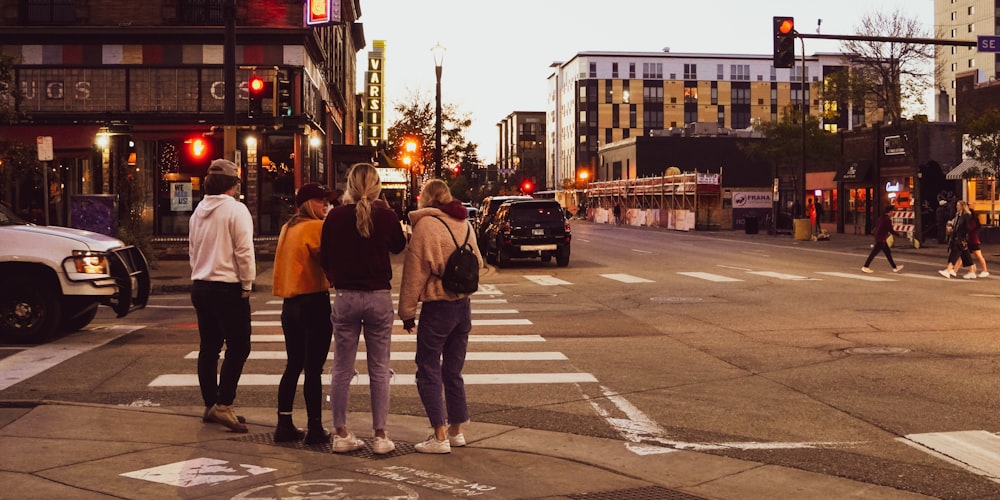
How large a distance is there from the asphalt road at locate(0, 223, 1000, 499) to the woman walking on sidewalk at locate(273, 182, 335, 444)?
158 centimetres

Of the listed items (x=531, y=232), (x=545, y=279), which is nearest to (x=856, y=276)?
(x=545, y=279)

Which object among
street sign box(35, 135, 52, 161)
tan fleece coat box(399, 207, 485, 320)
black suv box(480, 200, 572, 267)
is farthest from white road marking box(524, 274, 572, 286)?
tan fleece coat box(399, 207, 485, 320)

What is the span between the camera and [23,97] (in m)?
31.5

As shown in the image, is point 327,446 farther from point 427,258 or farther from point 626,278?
point 626,278

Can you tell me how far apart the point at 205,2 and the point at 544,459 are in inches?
1129

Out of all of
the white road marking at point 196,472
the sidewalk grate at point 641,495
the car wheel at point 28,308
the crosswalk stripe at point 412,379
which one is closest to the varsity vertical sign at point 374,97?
the car wheel at point 28,308

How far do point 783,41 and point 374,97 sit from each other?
58784 mm

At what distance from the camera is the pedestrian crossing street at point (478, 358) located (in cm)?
1027

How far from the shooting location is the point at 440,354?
727cm

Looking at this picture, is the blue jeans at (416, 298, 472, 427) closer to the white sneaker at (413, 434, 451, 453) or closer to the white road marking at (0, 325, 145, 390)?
the white sneaker at (413, 434, 451, 453)

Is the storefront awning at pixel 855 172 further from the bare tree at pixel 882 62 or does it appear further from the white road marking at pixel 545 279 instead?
the white road marking at pixel 545 279

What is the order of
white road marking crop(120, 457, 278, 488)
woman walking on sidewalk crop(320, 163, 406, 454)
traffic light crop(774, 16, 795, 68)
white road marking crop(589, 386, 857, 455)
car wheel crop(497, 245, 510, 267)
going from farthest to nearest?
car wheel crop(497, 245, 510, 267)
traffic light crop(774, 16, 795, 68)
white road marking crop(589, 386, 857, 455)
woman walking on sidewalk crop(320, 163, 406, 454)
white road marking crop(120, 457, 278, 488)

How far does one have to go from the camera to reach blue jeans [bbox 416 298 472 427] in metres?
7.21

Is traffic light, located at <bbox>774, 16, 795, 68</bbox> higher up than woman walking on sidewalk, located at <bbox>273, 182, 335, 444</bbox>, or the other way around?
traffic light, located at <bbox>774, 16, 795, 68</bbox>
